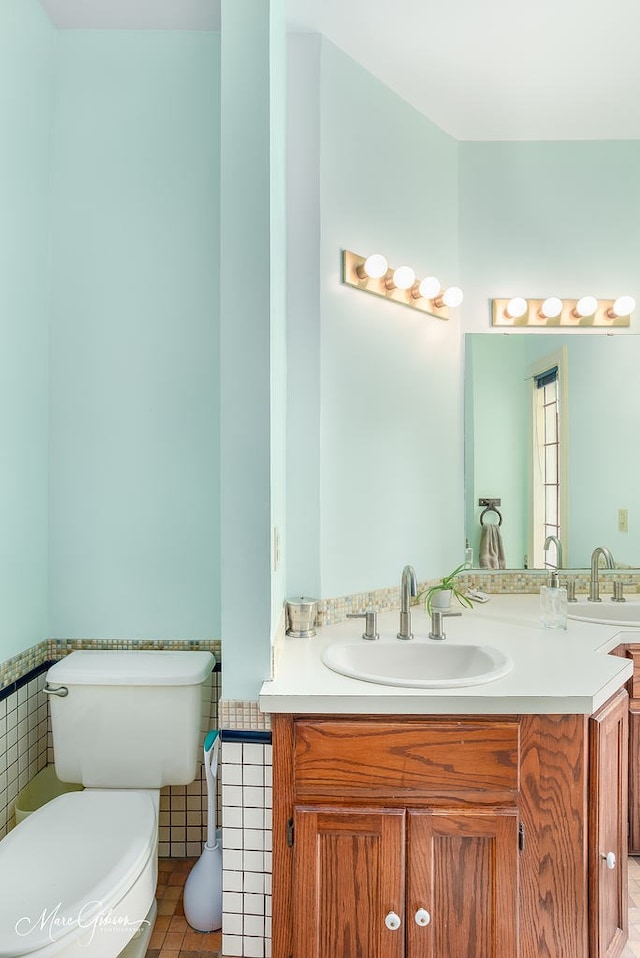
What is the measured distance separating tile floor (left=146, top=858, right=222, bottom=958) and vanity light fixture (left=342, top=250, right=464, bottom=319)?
2031 millimetres

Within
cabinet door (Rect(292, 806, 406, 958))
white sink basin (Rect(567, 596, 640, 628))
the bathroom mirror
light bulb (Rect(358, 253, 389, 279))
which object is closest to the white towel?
the bathroom mirror

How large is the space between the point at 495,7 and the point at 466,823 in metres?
2.32

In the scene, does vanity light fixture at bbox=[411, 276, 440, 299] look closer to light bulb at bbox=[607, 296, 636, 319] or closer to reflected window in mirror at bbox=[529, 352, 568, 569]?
reflected window in mirror at bbox=[529, 352, 568, 569]

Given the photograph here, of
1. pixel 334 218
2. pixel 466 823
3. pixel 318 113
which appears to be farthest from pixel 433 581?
pixel 318 113

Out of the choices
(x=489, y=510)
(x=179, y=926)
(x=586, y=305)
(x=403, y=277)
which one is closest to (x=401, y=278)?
(x=403, y=277)

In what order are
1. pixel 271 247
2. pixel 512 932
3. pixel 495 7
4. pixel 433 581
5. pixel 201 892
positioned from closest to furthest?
pixel 512 932
pixel 271 247
pixel 201 892
pixel 495 7
pixel 433 581

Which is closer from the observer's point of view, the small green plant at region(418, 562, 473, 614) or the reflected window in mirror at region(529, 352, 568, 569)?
the small green plant at region(418, 562, 473, 614)

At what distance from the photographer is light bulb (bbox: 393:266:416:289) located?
6.88 feet

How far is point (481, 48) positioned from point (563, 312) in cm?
100

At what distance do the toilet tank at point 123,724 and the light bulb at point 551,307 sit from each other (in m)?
1.91

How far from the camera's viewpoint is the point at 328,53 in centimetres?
198

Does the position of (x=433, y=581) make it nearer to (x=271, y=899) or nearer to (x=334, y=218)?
(x=271, y=899)

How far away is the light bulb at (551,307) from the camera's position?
240 centimetres

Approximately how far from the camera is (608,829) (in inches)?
59.5
